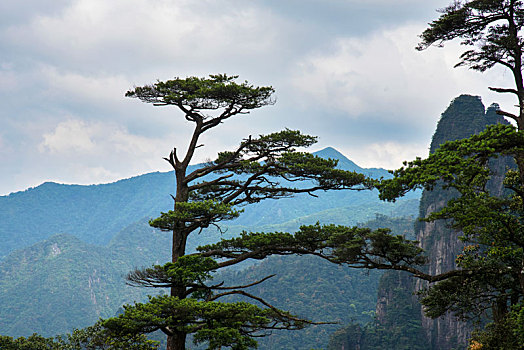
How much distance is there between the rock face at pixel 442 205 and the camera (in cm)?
7112

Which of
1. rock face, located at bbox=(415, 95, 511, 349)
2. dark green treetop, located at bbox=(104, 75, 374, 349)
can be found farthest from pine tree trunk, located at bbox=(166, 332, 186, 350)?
rock face, located at bbox=(415, 95, 511, 349)

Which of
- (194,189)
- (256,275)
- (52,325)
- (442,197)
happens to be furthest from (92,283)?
(194,189)

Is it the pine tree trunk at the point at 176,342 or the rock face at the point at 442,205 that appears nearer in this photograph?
the pine tree trunk at the point at 176,342

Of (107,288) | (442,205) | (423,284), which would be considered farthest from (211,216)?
(107,288)

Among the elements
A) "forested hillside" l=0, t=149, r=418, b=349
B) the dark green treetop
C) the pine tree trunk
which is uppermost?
the dark green treetop

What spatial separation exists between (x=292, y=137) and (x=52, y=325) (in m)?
146

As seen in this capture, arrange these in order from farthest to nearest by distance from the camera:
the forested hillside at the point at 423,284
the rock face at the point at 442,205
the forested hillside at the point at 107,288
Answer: the forested hillside at the point at 107,288
the rock face at the point at 442,205
the forested hillside at the point at 423,284

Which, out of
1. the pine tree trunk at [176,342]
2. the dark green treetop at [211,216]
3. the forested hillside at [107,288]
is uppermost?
the dark green treetop at [211,216]

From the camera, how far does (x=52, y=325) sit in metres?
138

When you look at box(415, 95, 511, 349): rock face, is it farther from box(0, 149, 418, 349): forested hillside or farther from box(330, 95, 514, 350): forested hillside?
box(0, 149, 418, 349): forested hillside

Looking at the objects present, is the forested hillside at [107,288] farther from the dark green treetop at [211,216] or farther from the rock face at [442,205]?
the dark green treetop at [211,216]

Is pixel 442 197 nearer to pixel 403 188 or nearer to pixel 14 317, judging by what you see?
pixel 403 188

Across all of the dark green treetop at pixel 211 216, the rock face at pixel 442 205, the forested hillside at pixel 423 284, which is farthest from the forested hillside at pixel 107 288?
the dark green treetop at pixel 211 216

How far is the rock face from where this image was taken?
71125mm
